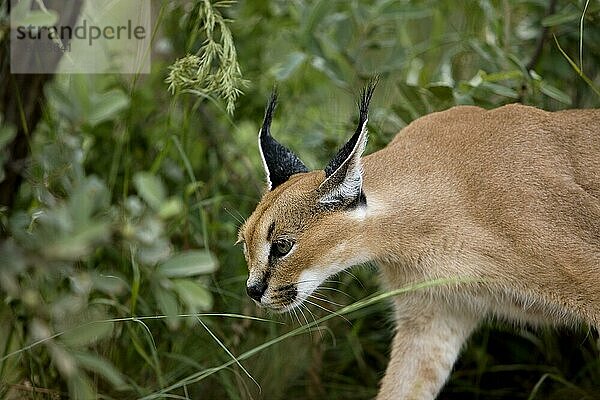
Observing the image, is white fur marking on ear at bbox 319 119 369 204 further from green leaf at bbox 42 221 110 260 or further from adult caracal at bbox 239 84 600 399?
green leaf at bbox 42 221 110 260

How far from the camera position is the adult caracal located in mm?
2842

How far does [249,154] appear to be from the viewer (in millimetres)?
4578

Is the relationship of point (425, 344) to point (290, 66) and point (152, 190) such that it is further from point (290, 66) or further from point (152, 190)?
point (152, 190)

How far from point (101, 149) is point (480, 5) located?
175cm

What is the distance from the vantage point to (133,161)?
13.2 ft

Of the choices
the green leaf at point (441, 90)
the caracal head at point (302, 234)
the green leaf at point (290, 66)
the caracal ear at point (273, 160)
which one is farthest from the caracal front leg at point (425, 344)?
the green leaf at point (290, 66)

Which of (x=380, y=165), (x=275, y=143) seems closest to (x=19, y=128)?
(x=275, y=143)

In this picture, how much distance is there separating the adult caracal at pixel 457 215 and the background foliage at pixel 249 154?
0.72 ft

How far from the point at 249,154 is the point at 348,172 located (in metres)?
1.84

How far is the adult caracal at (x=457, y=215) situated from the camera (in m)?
2.84

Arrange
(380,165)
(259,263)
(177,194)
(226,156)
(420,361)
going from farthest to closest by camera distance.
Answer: (226,156) < (177,194) < (420,361) < (380,165) < (259,263)

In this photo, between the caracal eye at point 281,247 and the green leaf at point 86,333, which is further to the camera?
the caracal eye at point 281,247

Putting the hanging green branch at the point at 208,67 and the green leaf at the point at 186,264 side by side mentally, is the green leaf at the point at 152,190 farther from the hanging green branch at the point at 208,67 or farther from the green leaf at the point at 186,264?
the hanging green branch at the point at 208,67

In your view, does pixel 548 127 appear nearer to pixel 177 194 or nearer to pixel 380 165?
pixel 380 165
